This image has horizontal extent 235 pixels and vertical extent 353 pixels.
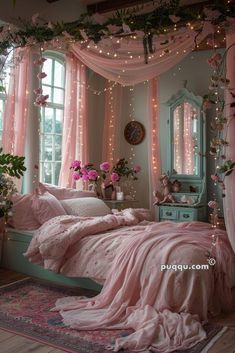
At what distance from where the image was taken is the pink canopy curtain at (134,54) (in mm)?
3254

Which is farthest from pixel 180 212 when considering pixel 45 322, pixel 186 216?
pixel 45 322

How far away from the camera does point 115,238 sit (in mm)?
3412

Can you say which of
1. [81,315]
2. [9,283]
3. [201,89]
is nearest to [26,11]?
[201,89]

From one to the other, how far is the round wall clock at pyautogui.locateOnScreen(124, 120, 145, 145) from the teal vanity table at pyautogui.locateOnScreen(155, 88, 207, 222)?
0.58m

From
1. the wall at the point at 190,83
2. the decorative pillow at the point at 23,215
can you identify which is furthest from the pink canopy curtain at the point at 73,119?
the decorative pillow at the point at 23,215

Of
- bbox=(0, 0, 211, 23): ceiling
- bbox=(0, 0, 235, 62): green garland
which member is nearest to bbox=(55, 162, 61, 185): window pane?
bbox=(0, 0, 211, 23): ceiling

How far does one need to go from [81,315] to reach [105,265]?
1.54 feet

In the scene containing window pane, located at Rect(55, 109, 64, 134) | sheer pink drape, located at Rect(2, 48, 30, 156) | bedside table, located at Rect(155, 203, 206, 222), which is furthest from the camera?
window pane, located at Rect(55, 109, 64, 134)

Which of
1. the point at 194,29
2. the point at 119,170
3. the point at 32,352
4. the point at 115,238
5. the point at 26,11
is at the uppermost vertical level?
the point at 26,11

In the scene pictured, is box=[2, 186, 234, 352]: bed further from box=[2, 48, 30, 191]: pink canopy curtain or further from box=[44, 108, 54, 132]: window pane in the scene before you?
box=[44, 108, 54, 132]: window pane

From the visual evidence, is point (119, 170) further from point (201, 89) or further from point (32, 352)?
point (32, 352)

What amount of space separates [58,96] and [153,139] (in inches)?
61.7

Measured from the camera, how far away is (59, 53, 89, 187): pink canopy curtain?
5.52 meters

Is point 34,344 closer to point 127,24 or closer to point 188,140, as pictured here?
point 127,24
